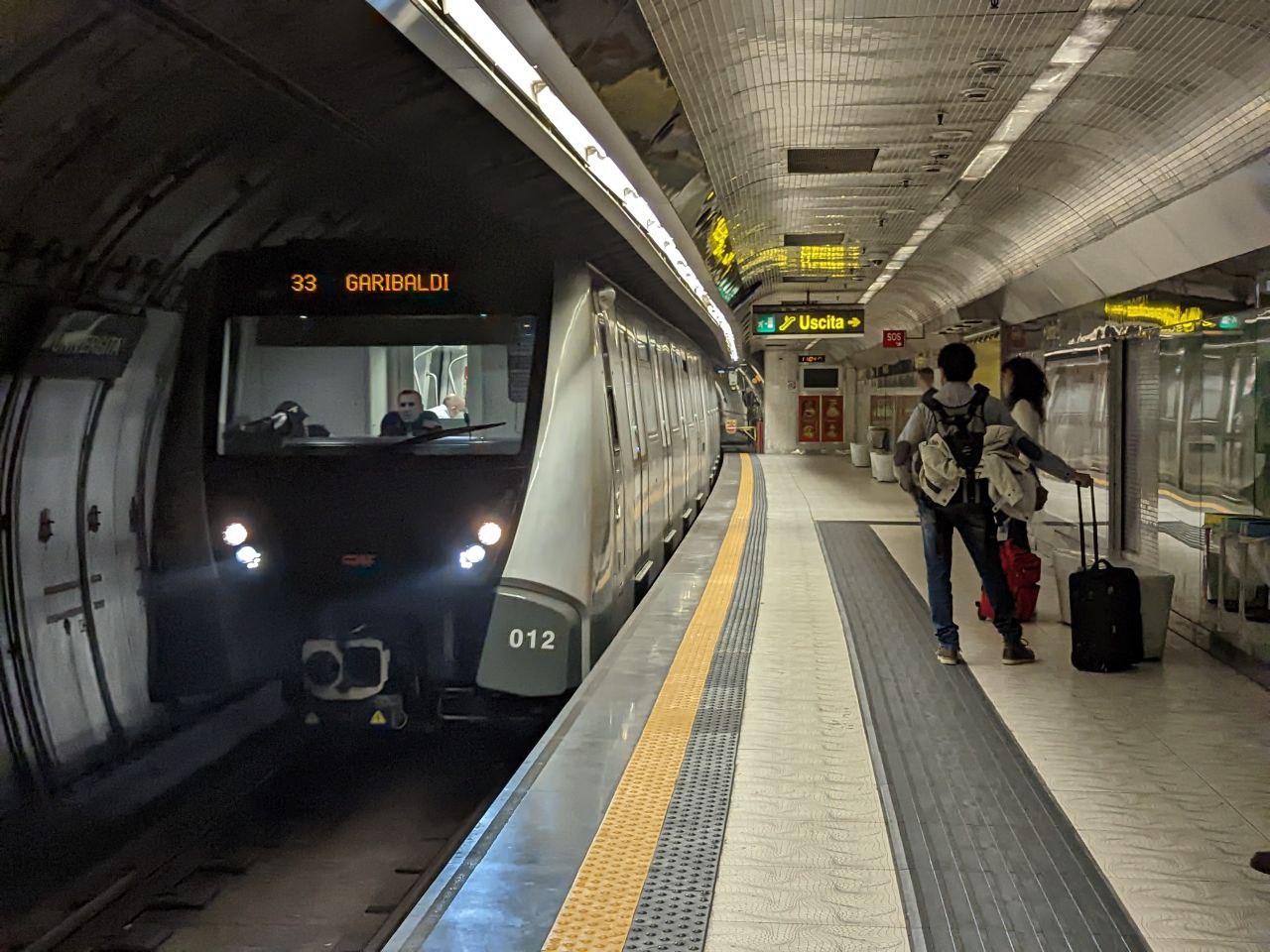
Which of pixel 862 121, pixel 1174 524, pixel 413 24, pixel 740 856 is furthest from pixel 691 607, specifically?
pixel 413 24

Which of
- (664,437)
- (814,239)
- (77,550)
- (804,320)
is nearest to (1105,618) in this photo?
(664,437)

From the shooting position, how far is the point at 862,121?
9.39m

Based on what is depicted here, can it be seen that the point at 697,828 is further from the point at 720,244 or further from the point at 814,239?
the point at 814,239

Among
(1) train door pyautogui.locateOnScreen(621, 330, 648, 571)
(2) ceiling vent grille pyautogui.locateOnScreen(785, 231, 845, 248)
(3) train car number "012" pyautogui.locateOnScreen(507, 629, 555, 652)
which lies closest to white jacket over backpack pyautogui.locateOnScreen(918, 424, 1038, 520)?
(1) train door pyautogui.locateOnScreen(621, 330, 648, 571)

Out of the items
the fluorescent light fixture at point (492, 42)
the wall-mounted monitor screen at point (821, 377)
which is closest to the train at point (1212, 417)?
the fluorescent light fixture at point (492, 42)

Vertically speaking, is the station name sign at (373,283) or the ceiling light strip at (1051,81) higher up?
the ceiling light strip at (1051,81)

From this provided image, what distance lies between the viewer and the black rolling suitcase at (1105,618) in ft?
21.2

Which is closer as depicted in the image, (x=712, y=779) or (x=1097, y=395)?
(x=712, y=779)

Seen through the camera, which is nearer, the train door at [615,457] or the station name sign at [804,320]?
the train door at [615,457]

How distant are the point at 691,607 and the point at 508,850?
16.0 ft

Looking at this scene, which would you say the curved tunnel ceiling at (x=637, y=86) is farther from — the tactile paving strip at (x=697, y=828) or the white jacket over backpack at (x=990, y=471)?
the tactile paving strip at (x=697, y=828)

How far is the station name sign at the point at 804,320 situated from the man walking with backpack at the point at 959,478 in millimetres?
14464

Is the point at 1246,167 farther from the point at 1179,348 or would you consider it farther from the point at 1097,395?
the point at 1097,395

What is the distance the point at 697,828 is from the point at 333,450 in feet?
9.79
